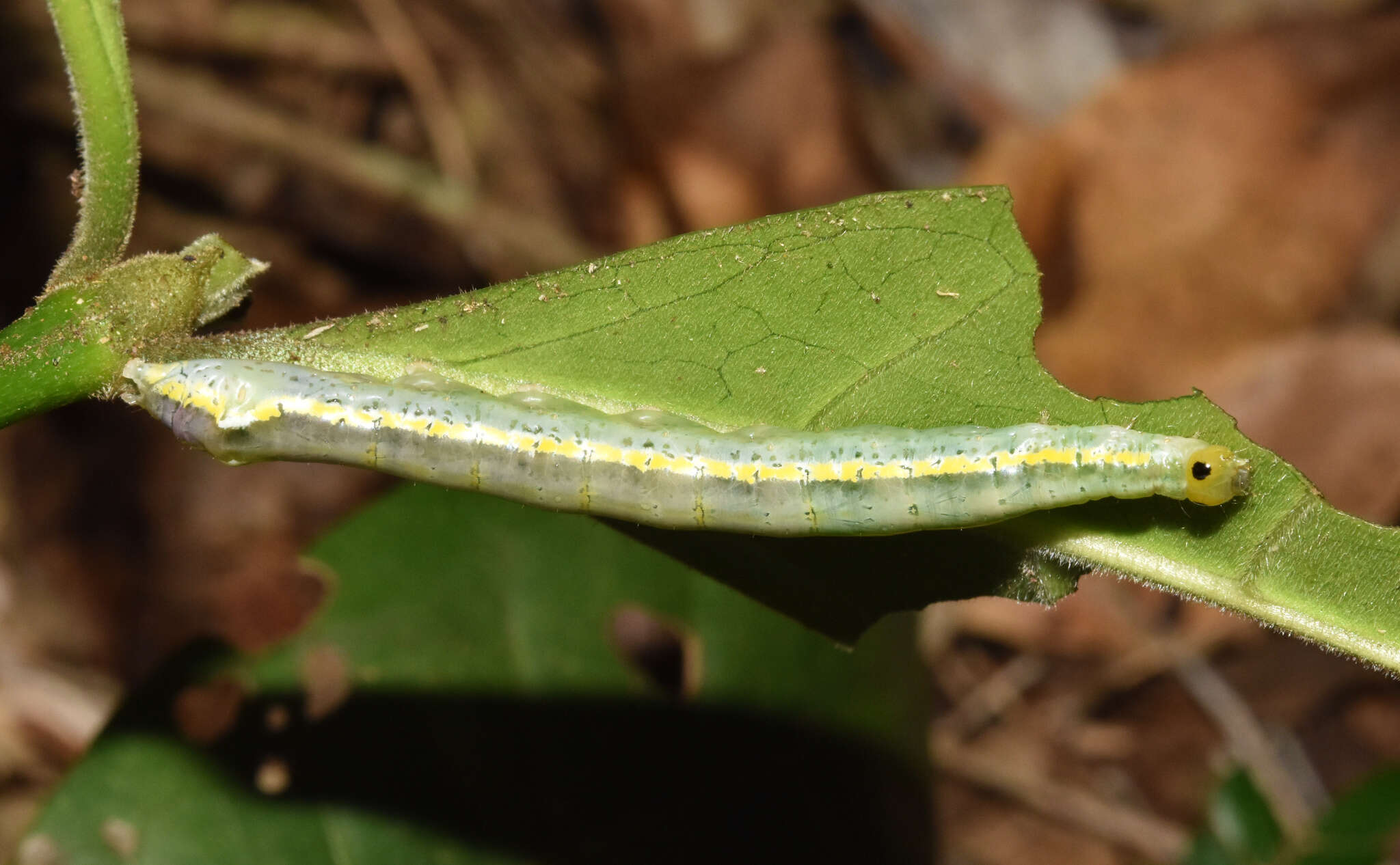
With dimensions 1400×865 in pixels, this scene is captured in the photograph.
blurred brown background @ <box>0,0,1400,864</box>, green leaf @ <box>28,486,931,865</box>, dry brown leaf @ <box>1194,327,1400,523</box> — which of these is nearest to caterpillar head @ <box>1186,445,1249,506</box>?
green leaf @ <box>28,486,931,865</box>

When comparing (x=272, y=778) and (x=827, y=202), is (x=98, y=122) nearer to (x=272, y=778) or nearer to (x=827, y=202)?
(x=272, y=778)

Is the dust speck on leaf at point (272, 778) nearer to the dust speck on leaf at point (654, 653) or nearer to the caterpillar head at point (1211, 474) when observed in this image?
the dust speck on leaf at point (654, 653)

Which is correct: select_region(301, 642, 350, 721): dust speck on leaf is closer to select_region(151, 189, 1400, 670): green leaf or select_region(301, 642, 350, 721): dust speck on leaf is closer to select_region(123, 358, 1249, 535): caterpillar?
select_region(123, 358, 1249, 535): caterpillar

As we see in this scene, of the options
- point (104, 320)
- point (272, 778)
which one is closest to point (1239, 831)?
point (272, 778)

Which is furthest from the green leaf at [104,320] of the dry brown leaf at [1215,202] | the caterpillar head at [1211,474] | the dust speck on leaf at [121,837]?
the dry brown leaf at [1215,202]

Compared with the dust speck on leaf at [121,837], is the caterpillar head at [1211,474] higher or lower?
higher

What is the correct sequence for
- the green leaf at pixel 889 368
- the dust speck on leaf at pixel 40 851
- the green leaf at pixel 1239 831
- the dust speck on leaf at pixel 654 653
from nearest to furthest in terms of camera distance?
the green leaf at pixel 889 368, the dust speck on leaf at pixel 40 851, the dust speck on leaf at pixel 654 653, the green leaf at pixel 1239 831

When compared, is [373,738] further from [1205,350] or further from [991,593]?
[1205,350]

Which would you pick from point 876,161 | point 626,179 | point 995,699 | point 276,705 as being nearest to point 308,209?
point 626,179
